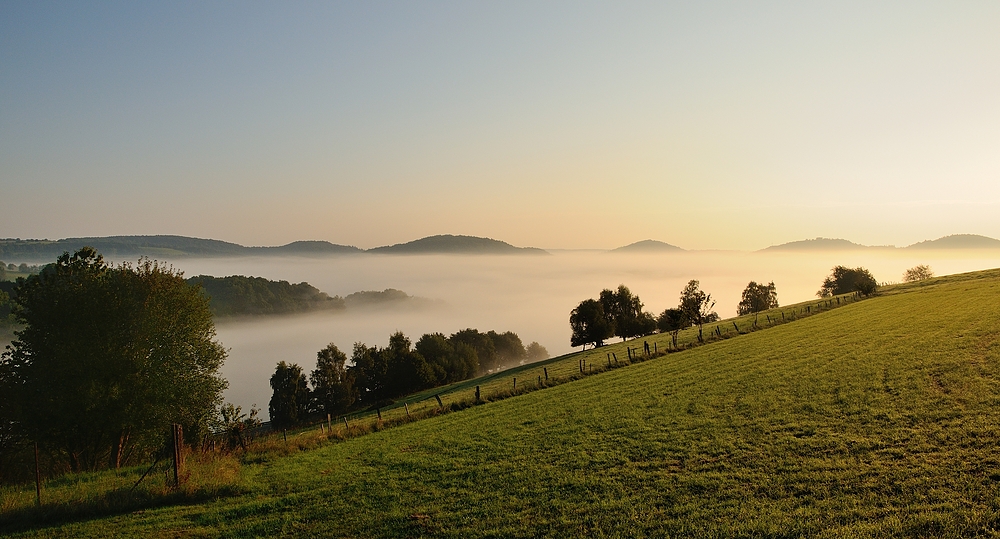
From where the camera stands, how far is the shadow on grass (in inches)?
544

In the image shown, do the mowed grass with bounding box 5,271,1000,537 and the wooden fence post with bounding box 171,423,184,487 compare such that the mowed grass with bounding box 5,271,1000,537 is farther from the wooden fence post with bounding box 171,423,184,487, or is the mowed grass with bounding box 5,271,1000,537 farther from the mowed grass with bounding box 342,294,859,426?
the mowed grass with bounding box 342,294,859,426

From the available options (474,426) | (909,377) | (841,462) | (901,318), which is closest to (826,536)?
(841,462)

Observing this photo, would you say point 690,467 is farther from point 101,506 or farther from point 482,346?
point 482,346

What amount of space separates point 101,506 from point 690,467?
19.0 meters

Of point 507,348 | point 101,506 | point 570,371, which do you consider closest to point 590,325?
point 570,371

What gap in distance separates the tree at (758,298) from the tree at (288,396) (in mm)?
106363

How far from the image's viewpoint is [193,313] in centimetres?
3531

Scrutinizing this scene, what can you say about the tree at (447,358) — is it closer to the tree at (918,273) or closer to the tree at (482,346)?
the tree at (482,346)

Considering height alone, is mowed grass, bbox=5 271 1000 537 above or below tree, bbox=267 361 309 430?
above

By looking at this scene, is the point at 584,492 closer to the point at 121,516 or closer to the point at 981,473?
the point at 981,473

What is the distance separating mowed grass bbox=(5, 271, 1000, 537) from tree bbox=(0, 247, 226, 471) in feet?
50.8

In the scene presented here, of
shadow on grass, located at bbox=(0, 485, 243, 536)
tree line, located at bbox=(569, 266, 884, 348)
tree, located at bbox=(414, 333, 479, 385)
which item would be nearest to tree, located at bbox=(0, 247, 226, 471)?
shadow on grass, located at bbox=(0, 485, 243, 536)

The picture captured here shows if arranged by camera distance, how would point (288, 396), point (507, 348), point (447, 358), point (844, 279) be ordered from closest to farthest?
point (288, 396) → point (844, 279) → point (447, 358) → point (507, 348)

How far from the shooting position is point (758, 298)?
116m
